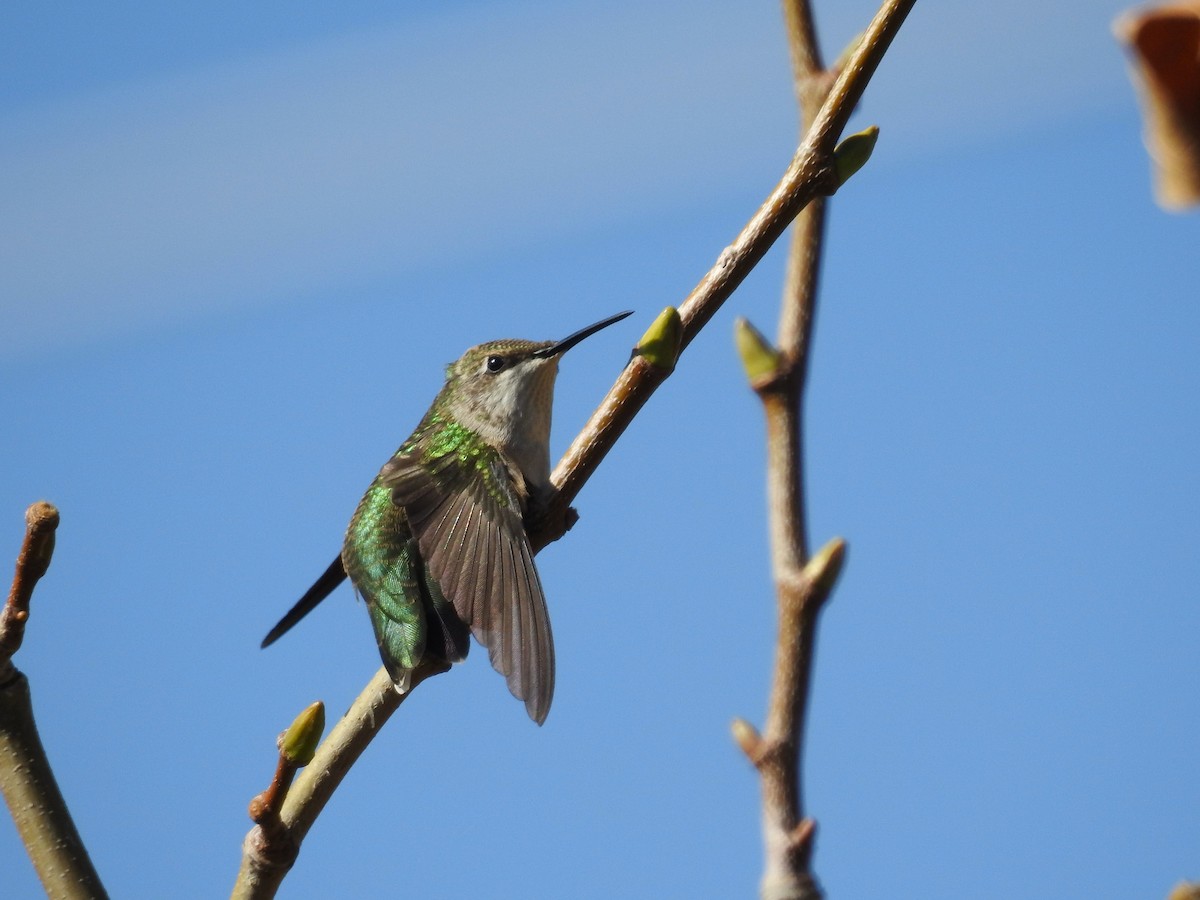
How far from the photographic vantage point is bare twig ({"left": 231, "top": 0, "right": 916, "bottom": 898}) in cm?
241

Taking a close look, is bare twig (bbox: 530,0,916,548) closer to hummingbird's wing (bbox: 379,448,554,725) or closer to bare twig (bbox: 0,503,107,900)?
hummingbird's wing (bbox: 379,448,554,725)

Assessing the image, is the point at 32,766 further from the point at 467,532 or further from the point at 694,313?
the point at 467,532

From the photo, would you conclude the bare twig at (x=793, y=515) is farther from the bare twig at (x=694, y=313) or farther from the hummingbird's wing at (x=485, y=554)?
the hummingbird's wing at (x=485, y=554)

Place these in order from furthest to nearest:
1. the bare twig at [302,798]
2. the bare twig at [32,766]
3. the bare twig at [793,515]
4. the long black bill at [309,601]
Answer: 1. the long black bill at [309,601]
2. the bare twig at [302,798]
3. the bare twig at [32,766]
4. the bare twig at [793,515]

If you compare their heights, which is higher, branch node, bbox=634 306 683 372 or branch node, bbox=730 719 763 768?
branch node, bbox=634 306 683 372

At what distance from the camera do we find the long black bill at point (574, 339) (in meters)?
4.36

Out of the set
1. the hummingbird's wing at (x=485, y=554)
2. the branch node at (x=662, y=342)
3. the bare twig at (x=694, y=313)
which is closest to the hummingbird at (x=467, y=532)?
the hummingbird's wing at (x=485, y=554)

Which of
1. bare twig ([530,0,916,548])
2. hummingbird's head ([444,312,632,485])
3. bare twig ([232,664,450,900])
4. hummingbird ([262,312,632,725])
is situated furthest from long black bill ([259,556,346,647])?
A: bare twig ([530,0,916,548])

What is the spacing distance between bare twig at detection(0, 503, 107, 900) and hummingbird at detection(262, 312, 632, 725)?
720 millimetres

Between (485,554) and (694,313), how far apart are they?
1.42 meters

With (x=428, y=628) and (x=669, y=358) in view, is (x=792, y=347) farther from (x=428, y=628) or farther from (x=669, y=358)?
(x=428, y=628)

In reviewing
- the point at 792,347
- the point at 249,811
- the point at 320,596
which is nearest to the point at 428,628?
the point at 320,596

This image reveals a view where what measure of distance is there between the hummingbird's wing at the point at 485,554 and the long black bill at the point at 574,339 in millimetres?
498

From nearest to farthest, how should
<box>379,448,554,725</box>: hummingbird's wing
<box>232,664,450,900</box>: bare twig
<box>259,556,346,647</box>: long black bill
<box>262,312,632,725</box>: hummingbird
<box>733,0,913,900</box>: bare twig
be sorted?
<box>733,0,913,900</box>: bare twig < <box>232,664,450,900</box>: bare twig < <box>379,448,554,725</box>: hummingbird's wing < <box>262,312,632,725</box>: hummingbird < <box>259,556,346,647</box>: long black bill
